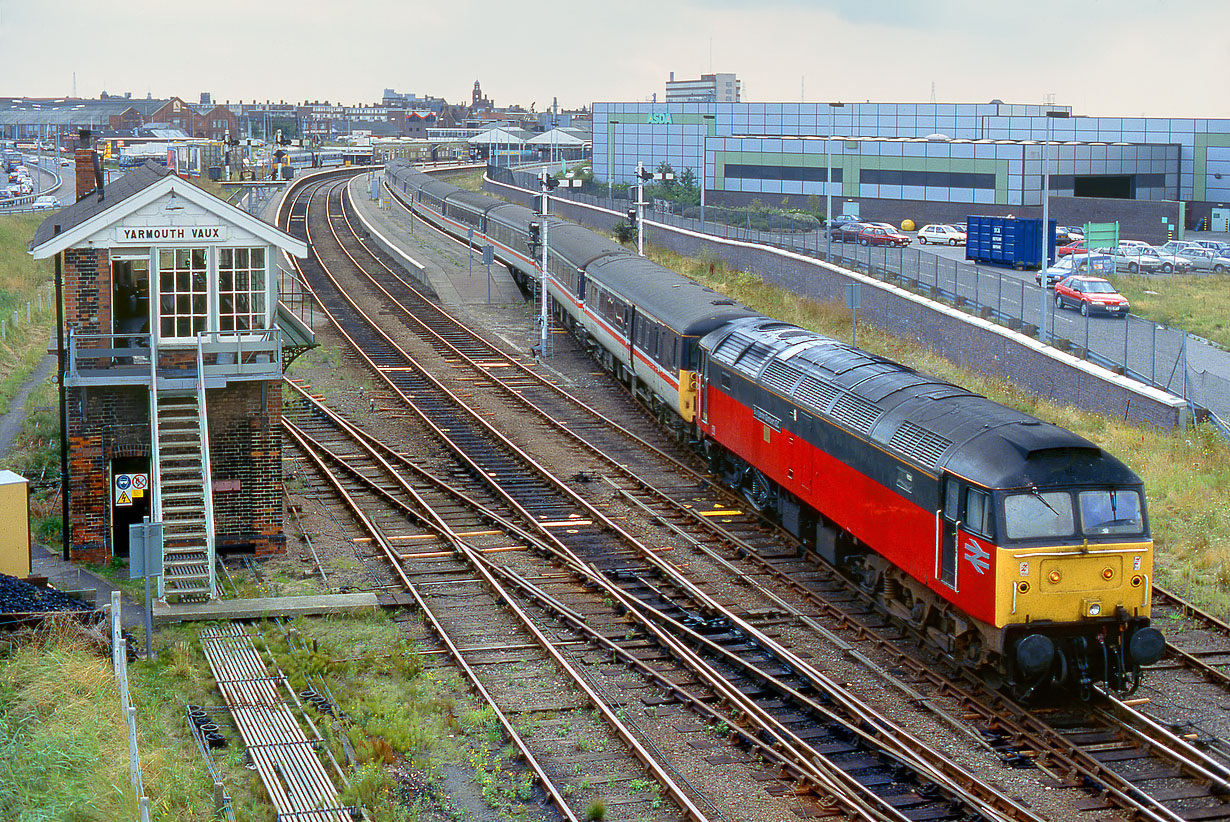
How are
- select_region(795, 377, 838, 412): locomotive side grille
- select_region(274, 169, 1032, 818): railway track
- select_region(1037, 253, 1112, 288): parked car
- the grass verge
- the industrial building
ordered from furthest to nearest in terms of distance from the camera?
1. the industrial building
2. select_region(1037, 253, 1112, 288): parked car
3. the grass verge
4. select_region(795, 377, 838, 412): locomotive side grille
5. select_region(274, 169, 1032, 818): railway track

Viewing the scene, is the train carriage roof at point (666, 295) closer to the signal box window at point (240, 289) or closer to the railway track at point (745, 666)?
the railway track at point (745, 666)

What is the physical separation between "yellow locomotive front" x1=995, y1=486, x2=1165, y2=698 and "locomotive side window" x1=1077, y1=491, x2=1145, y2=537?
Result: 0.01 m

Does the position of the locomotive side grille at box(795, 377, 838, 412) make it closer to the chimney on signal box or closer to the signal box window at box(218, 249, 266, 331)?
the signal box window at box(218, 249, 266, 331)

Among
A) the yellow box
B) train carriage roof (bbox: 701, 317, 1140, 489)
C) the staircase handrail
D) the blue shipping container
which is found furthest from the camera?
the blue shipping container

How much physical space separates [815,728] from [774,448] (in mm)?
6894

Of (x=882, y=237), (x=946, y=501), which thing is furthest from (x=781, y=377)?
(x=882, y=237)

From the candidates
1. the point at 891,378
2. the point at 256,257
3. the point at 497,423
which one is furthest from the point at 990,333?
the point at 256,257

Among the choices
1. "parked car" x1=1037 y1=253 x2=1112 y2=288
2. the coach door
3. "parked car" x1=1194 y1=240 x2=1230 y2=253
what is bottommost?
the coach door

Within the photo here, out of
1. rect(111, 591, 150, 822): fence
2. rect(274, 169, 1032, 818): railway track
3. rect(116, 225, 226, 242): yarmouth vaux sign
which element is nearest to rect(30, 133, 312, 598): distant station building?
rect(116, 225, 226, 242): yarmouth vaux sign

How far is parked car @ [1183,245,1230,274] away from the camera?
53.4 meters

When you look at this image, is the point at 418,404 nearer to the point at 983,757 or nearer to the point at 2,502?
the point at 2,502

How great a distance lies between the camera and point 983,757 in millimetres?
13633

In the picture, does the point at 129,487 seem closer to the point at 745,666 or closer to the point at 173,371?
the point at 173,371

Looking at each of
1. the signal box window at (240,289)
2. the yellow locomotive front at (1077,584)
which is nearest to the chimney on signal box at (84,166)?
the signal box window at (240,289)
